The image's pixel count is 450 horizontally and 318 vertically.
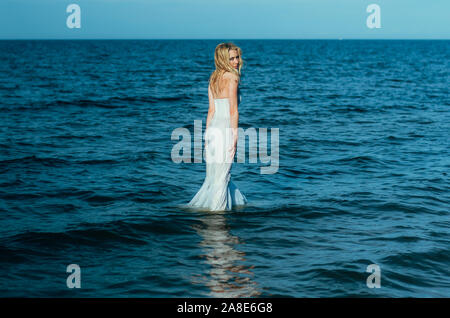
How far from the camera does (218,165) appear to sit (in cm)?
793

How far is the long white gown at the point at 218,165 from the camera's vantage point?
771 centimetres

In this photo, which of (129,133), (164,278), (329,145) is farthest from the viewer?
(129,133)

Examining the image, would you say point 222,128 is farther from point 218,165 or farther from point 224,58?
point 224,58

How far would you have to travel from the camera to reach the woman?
24.0ft

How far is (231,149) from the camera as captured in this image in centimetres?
782

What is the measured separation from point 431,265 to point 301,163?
19.9ft

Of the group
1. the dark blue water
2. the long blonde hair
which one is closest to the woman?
the long blonde hair

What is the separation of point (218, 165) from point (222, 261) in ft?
6.45

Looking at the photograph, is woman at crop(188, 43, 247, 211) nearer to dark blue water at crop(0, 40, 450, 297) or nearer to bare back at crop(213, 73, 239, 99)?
bare back at crop(213, 73, 239, 99)

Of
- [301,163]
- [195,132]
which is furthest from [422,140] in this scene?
[195,132]

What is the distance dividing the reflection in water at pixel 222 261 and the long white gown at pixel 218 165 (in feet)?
0.79

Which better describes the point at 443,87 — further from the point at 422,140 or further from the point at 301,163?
the point at 301,163
